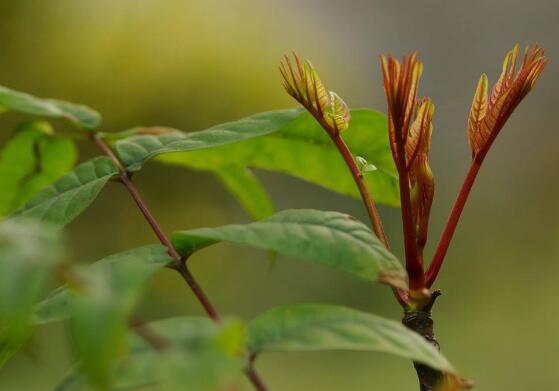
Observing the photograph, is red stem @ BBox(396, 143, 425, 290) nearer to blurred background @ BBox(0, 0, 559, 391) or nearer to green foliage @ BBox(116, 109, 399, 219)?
green foliage @ BBox(116, 109, 399, 219)

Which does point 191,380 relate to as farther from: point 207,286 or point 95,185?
point 207,286

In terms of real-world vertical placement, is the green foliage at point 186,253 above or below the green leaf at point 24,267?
below

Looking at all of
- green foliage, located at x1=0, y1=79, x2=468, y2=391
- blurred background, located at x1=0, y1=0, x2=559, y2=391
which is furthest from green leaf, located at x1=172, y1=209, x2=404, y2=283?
blurred background, located at x1=0, y1=0, x2=559, y2=391

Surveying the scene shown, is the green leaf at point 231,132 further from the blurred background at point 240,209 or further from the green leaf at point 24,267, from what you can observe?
the blurred background at point 240,209

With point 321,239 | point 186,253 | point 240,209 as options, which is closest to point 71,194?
point 186,253

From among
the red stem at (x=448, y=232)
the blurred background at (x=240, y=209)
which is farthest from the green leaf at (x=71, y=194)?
the blurred background at (x=240, y=209)

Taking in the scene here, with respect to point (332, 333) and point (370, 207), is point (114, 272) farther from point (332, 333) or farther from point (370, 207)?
point (370, 207)

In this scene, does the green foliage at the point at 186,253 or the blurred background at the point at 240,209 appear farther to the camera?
the blurred background at the point at 240,209
